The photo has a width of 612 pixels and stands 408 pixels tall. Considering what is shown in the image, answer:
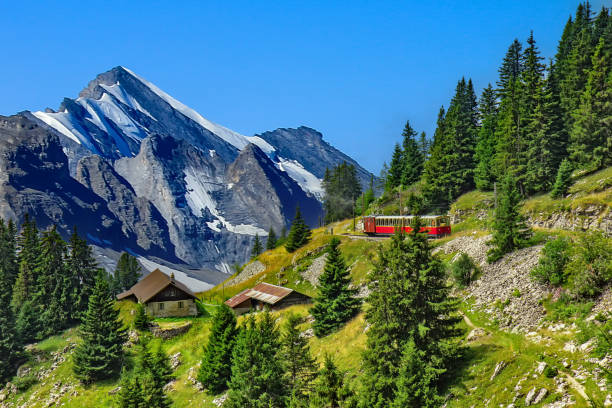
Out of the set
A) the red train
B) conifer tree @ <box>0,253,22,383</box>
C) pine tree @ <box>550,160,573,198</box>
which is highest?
pine tree @ <box>550,160,573,198</box>

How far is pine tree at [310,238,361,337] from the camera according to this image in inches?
1893

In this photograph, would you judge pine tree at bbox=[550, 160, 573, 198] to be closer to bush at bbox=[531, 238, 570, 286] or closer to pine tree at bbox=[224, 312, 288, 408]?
bush at bbox=[531, 238, 570, 286]

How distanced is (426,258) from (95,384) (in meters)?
44.7

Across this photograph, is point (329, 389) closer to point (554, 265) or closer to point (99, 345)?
point (554, 265)

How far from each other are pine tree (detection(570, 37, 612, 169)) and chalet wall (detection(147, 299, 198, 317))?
56394 millimetres

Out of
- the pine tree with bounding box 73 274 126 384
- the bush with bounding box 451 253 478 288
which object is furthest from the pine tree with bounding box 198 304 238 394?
Result: the bush with bounding box 451 253 478 288

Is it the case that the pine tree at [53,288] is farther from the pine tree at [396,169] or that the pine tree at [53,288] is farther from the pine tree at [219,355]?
the pine tree at [396,169]

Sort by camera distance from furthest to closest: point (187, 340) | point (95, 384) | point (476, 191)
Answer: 1. point (476, 191)
2. point (187, 340)
3. point (95, 384)

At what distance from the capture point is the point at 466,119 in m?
93.2

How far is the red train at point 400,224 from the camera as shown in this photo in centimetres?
6694

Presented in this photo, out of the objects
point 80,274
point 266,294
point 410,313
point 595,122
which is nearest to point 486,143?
point 595,122

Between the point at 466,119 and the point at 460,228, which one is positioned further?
the point at 466,119

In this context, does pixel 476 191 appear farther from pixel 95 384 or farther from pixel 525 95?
pixel 95 384

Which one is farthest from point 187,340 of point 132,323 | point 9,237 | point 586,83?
point 586,83
